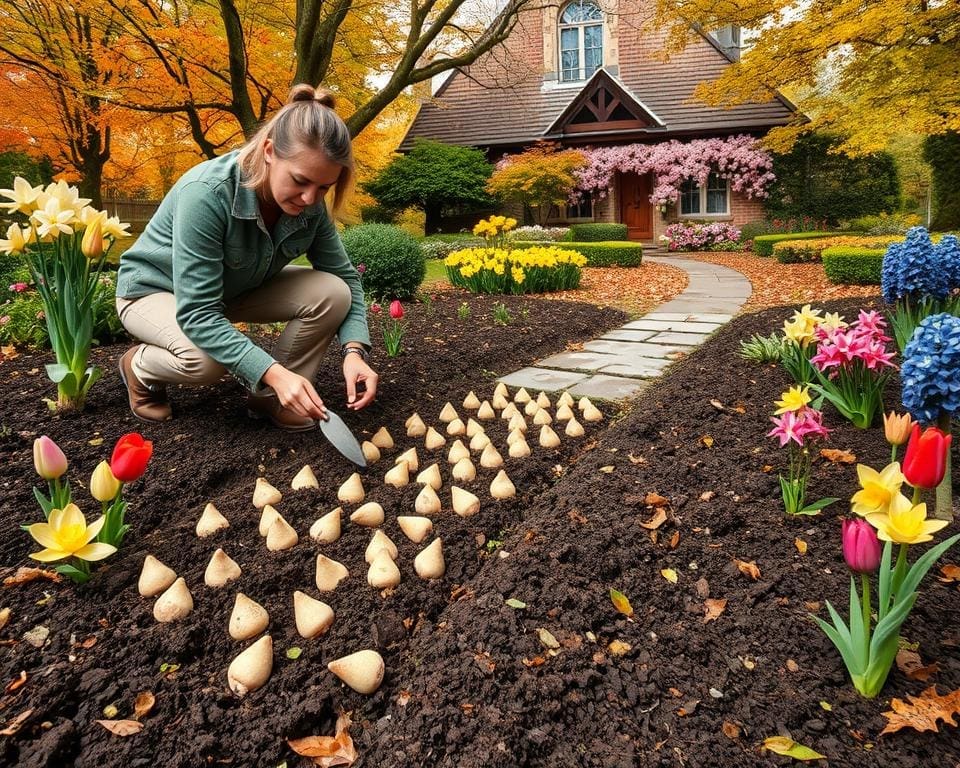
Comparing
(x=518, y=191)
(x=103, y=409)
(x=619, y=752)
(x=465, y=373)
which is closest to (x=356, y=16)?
(x=518, y=191)

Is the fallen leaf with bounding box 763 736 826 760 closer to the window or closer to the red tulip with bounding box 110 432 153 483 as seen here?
the red tulip with bounding box 110 432 153 483

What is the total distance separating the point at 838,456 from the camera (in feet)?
7.04

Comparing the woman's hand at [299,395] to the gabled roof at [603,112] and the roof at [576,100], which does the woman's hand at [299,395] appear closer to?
the roof at [576,100]

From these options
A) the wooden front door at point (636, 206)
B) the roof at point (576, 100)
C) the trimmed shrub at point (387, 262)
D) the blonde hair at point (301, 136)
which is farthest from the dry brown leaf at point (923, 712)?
the wooden front door at point (636, 206)

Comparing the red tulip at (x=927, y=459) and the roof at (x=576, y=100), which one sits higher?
the roof at (x=576, y=100)

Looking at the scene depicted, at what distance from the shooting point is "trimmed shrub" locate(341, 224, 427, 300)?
6539 millimetres

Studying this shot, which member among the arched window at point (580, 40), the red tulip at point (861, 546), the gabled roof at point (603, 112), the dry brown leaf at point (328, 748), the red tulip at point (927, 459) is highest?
the arched window at point (580, 40)

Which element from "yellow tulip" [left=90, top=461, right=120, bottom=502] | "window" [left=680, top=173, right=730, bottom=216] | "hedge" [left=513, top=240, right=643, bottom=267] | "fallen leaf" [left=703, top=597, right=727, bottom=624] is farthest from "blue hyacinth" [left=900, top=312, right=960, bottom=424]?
"window" [left=680, top=173, right=730, bottom=216]

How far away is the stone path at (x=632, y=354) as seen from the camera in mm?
3527

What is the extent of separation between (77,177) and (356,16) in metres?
6.60

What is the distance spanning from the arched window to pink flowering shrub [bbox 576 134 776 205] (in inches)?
125

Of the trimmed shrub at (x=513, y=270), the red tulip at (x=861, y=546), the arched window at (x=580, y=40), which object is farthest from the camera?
the arched window at (x=580, y=40)

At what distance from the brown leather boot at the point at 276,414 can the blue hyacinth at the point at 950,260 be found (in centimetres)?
289

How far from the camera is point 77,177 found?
12406mm
